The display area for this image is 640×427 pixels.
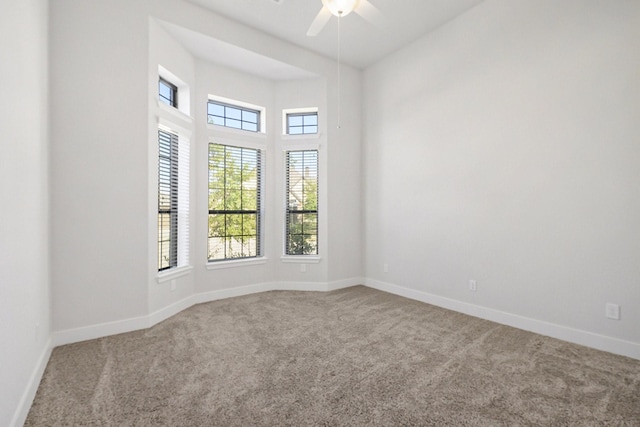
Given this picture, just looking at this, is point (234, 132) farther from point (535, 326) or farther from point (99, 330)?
point (535, 326)

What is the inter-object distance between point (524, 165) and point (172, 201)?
4074 mm

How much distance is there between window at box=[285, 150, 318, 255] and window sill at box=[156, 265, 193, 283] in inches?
60.5

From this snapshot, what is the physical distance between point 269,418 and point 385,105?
14.4 feet

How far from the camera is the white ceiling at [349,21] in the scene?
144 inches

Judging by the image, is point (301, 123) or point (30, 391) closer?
point (30, 391)

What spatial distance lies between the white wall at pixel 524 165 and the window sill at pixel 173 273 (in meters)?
2.89

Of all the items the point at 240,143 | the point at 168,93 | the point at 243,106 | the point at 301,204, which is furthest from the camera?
the point at 301,204

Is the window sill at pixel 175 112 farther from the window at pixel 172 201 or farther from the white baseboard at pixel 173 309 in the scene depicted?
the white baseboard at pixel 173 309

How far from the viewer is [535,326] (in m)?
3.15

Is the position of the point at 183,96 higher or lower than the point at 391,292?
higher

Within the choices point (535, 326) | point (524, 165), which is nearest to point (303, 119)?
point (524, 165)

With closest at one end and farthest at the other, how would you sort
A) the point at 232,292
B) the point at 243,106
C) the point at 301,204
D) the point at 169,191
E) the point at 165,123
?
A: the point at 165,123, the point at 169,191, the point at 232,292, the point at 243,106, the point at 301,204

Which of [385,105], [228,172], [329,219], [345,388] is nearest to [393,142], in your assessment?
[385,105]

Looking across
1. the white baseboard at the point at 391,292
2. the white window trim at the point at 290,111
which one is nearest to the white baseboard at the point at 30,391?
the white baseboard at the point at 391,292
